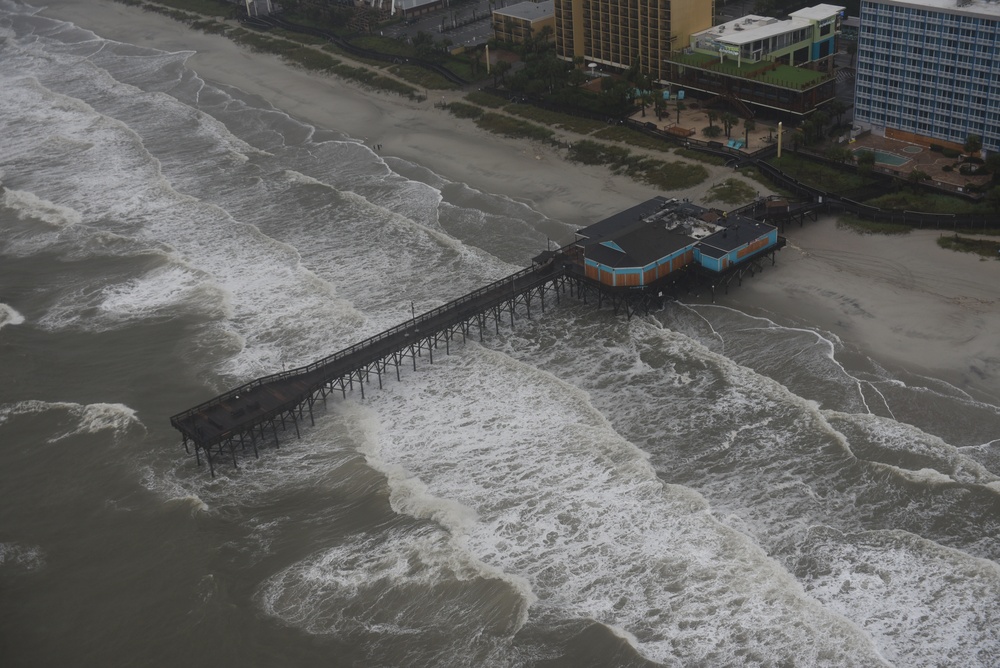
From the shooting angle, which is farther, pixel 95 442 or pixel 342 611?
pixel 95 442

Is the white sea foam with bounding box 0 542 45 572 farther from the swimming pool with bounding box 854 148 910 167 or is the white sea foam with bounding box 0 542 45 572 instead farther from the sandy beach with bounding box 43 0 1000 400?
the swimming pool with bounding box 854 148 910 167

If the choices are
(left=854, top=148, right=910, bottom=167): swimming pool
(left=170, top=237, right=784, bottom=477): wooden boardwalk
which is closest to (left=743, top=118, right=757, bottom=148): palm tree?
(left=854, top=148, right=910, bottom=167): swimming pool

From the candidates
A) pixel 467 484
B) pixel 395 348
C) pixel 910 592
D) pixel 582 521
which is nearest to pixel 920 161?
pixel 395 348

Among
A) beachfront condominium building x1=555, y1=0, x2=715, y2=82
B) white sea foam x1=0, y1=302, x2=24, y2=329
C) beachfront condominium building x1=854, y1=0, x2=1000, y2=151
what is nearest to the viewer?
white sea foam x1=0, y1=302, x2=24, y2=329

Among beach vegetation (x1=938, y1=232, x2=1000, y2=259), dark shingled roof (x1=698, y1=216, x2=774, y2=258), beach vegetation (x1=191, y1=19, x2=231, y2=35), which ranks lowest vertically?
beach vegetation (x1=938, y1=232, x2=1000, y2=259)

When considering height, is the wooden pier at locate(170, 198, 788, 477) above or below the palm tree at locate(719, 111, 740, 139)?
below

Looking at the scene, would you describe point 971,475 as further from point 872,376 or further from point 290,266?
point 290,266

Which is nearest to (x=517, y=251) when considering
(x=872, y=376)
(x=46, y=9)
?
(x=872, y=376)
